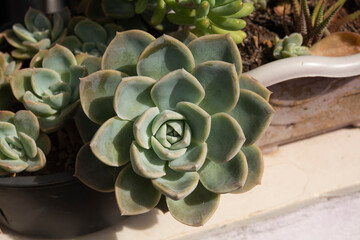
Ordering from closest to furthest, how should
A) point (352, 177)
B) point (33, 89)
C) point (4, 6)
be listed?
point (33, 89) → point (352, 177) → point (4, 6)

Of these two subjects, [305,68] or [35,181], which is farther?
[305,68]

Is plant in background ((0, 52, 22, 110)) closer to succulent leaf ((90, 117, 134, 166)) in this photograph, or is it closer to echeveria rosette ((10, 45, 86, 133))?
echeveria rosette ((10, 45, 86, 133))

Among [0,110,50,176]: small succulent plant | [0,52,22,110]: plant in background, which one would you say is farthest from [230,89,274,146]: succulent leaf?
[0,52,22,110]: plant in background

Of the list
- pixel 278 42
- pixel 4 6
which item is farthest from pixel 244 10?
pixel 4 6

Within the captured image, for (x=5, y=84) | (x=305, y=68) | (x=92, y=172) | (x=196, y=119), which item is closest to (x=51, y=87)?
(x=5, y=84)

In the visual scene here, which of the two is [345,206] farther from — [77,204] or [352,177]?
[77,204]

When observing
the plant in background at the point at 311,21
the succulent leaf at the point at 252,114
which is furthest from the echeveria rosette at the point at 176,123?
the plant in background at the point at 311,21

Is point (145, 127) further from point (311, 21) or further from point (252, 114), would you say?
point (311, 21)
